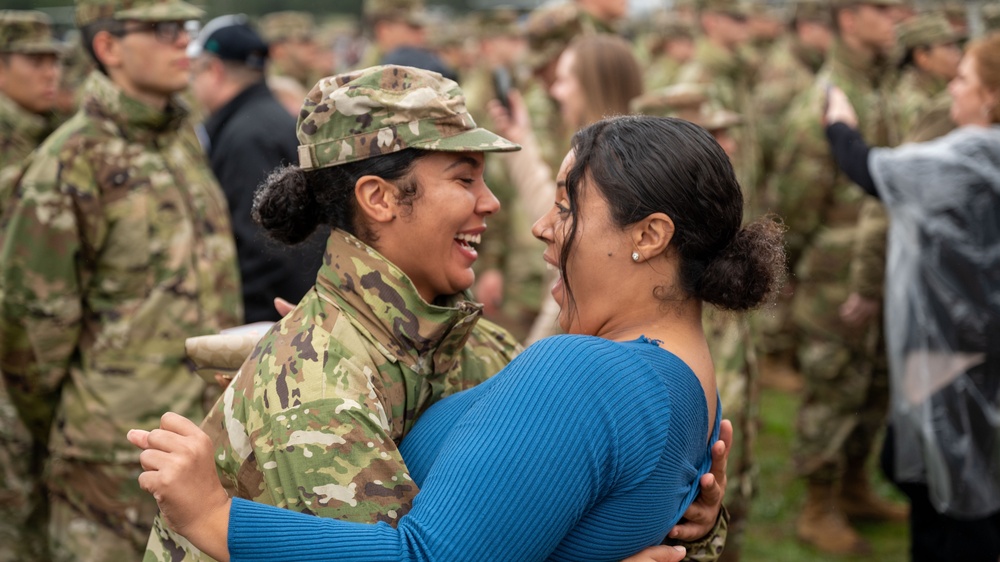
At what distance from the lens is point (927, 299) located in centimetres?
452

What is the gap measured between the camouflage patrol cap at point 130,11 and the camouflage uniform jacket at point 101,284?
1.13 ft

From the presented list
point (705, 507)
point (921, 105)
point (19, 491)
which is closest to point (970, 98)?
point (921, 105)

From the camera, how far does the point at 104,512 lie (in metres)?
3.96

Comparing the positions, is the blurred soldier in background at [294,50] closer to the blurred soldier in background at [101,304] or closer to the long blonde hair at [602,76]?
the long blonde hair at [602,76]

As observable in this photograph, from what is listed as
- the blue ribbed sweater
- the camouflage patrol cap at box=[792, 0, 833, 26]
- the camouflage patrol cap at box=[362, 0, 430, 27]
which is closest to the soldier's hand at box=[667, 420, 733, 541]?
the blue ribbed sweater

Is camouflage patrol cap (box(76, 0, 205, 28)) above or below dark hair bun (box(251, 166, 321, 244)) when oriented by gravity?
above

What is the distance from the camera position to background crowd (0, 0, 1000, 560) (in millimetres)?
A: 3898

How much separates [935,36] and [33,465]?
6379mm

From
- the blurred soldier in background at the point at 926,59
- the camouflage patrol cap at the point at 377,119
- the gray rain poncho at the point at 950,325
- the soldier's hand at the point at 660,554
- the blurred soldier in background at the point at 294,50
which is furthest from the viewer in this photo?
the blurred soldier in background at the point at 294,50

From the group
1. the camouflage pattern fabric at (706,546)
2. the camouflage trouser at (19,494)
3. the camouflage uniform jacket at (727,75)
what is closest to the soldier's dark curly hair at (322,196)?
the camouflage pattern fabric at (706,546)

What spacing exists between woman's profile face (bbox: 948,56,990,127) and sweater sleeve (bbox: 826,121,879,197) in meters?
0.47

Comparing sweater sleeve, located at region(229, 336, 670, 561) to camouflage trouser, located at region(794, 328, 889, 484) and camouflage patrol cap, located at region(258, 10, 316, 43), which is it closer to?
camouflage trouser, located at region(794, 328, 889, 484)

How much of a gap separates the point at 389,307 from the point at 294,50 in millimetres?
12347

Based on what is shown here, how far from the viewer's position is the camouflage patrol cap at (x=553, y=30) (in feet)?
21.4
